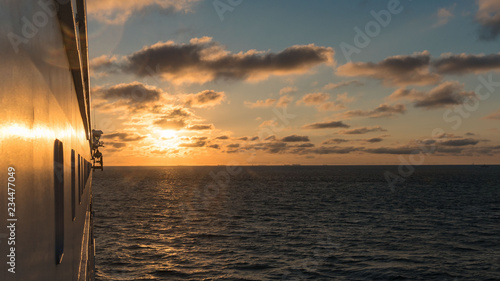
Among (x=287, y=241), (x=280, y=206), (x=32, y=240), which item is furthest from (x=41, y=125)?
(x=280, y=206)

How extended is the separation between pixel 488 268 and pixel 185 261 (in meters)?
21.9

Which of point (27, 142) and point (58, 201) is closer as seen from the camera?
point (27, 142)

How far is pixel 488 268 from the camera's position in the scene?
27141 millimetres

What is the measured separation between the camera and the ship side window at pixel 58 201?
14.3 ft

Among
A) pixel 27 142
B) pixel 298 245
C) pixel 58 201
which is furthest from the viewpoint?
pixel 298 245

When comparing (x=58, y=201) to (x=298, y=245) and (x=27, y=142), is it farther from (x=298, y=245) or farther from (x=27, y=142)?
(x=298, y=245)

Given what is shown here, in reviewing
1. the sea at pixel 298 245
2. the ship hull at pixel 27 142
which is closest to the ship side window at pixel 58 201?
the ship hull at pixel 27 142

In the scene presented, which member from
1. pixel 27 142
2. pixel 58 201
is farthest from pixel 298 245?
pixel 27 142

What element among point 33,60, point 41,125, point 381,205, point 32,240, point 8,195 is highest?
point 33,60

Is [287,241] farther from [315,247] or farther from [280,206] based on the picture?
[280,206]

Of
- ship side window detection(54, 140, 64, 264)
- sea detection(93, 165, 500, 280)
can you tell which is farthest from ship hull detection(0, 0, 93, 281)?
sea detection(93, 165, 500, 280)

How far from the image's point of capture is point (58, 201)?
15.6 feet

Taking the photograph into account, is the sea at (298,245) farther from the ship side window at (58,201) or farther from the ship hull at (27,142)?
the ship hull at (27,142)

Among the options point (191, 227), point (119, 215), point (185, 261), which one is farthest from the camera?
point (119, 215)
